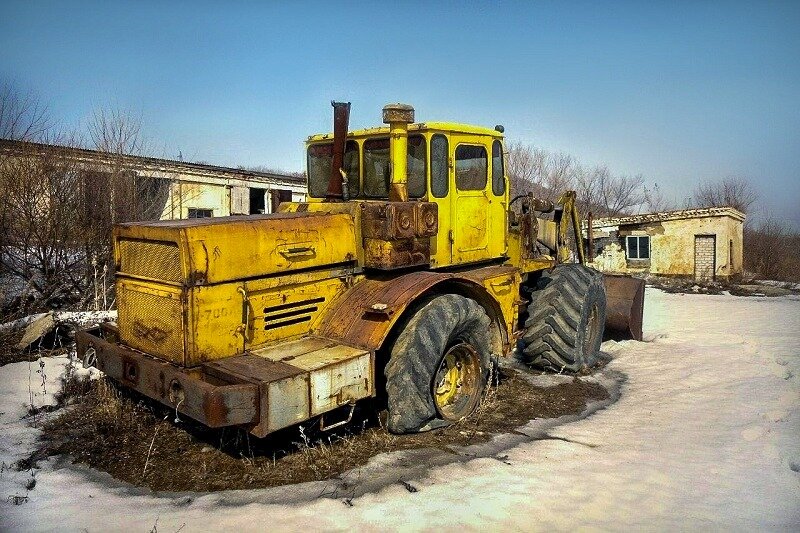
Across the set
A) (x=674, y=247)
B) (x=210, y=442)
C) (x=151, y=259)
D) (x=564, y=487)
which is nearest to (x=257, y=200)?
(x=674, y=247)

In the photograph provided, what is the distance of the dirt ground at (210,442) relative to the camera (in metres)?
4.40

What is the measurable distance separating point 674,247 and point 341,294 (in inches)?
842

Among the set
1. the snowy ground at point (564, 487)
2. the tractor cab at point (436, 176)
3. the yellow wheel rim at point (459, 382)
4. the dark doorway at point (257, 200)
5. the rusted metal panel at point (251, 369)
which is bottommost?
the snowy ground at point (564, 487)

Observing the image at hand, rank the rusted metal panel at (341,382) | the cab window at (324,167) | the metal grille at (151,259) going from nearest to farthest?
the rusted metal panel at (341,382), the metal grille at (151,259), the cab window at (324,167)

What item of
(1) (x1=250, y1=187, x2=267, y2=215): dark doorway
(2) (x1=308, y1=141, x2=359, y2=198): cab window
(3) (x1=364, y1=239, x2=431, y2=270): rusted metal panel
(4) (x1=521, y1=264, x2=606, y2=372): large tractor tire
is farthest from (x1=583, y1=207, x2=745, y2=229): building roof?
(3) (x1=364, y1=239, x2=431, y2=270): rusted metal panel

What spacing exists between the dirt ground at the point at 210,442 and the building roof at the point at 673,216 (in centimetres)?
1920

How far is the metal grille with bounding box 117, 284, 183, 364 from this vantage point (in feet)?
14.2

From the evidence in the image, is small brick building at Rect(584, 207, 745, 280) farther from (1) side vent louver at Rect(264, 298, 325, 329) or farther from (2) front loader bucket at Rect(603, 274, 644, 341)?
(1) side vent louver at Rect(264, 298, 325, 329)

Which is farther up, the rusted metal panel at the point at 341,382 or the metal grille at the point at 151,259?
the metal grille at the point at 151,259

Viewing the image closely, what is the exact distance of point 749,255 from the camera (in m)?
28.6

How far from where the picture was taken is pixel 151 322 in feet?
15.1

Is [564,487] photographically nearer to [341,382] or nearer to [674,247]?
[341,382]

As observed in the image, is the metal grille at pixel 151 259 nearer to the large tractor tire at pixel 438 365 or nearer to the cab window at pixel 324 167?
the large tractor tire at pixel 438 365

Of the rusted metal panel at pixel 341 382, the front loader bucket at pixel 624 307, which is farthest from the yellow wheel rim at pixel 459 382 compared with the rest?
the front loader bucket at pixel 624 307
